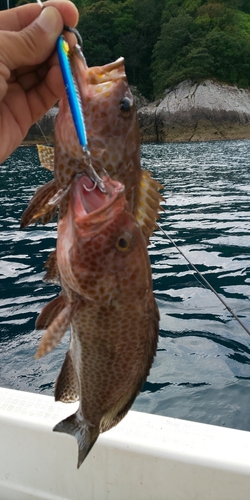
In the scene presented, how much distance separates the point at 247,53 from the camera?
204 feet

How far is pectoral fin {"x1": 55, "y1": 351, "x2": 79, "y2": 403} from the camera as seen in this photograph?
214 centimetres

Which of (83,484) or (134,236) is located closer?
(134,236)

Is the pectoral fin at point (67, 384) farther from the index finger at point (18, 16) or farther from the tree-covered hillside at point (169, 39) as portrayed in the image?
the tree-covered hillside at point (169, 39)

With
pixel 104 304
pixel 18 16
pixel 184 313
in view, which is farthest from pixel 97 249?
pixel 184 313

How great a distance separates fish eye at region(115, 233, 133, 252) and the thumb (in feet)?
3.23

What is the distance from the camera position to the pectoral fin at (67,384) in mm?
2145

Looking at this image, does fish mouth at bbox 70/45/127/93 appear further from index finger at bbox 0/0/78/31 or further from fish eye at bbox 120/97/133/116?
index finger at bbox 0/0/78/31

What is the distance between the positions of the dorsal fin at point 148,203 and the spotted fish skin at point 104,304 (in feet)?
0.88

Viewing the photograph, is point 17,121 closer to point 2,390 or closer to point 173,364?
point 2,390

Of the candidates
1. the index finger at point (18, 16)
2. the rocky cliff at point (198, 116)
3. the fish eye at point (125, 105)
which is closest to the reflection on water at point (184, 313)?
the fish eye at point (125, 105)

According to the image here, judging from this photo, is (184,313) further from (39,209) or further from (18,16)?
(39,209)

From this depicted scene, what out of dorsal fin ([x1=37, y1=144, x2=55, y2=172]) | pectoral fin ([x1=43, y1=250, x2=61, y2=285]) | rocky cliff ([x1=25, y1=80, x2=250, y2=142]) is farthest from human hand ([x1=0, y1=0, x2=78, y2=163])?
rocky cliff ([x1=25, y1=80, x2=250, y2=142])

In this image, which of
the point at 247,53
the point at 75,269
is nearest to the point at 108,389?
the point at 75,269

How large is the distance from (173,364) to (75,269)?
4.31 m
